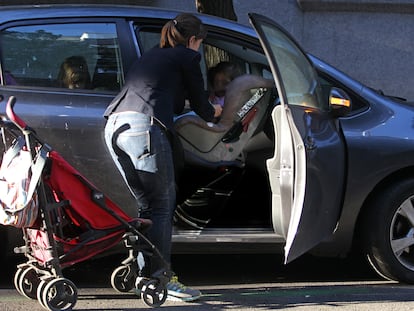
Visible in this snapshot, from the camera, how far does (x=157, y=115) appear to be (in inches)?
148

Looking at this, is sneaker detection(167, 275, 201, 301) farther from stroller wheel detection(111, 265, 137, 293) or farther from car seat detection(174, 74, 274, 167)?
car seat detection(174, 74, 274, 167)

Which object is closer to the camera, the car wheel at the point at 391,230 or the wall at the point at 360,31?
the car wheel at the point at 391,230

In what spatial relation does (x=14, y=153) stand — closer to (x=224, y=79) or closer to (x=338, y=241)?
(x=224, y=79)

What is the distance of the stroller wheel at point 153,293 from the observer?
3.74m

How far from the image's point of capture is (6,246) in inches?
165

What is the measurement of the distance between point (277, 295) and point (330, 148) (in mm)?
1021

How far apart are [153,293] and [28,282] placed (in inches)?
29.1

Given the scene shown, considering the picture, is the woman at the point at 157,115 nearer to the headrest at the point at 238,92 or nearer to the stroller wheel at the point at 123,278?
the stroller wheel at the point at 123,278

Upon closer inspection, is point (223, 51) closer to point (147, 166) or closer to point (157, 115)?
point (157, 115)

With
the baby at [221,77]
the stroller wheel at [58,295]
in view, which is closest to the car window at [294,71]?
the baby at [221,77]

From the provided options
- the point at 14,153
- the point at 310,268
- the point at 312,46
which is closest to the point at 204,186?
the point at 310,268

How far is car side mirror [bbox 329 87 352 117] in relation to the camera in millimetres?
4012

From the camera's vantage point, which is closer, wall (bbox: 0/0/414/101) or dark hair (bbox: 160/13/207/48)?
dark hair (bbox: 160/13/207/48)

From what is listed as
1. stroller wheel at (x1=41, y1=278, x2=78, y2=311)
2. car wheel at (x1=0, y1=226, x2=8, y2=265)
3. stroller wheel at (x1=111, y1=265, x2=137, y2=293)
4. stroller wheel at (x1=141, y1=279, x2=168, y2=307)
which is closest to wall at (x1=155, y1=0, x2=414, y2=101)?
car wheel at (x1=0, y1=226, x2=8, y2=265)
